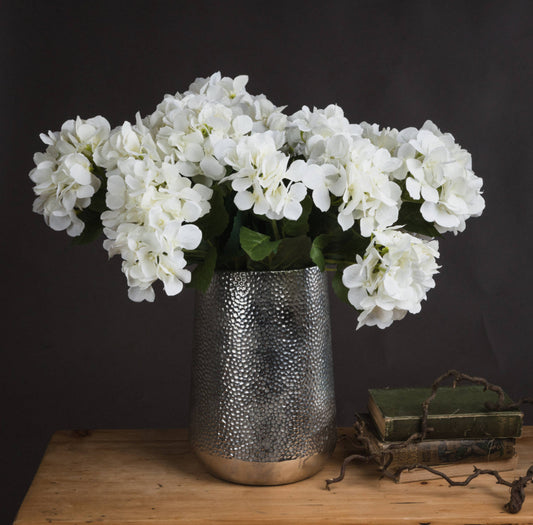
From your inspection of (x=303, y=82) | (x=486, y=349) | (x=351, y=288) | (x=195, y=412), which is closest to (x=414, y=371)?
(x=486, y=349)

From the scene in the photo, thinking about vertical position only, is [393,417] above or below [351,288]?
below

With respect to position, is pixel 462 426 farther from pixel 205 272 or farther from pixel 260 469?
pixel 205 272

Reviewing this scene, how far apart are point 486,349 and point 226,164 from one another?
134 cm

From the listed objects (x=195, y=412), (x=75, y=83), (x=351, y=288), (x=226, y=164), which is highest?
(x=75, y=83)

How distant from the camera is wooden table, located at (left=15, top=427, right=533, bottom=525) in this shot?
1223 millimetres

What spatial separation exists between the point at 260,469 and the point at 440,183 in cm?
54

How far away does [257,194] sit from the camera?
1.08 meters

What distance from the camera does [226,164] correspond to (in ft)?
3.76

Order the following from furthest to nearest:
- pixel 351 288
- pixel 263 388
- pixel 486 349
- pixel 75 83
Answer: pixel 486 349, pixel 75 83, pixel 263 388, pixel 351 288

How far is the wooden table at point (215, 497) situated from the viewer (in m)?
1.22

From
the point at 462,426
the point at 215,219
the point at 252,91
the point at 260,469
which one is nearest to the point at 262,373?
the point at 260,469

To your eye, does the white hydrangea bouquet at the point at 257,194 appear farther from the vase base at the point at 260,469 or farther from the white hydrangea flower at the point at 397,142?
the vase base at the point at 260,469

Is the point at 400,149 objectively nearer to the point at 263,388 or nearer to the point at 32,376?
the point at 263,388

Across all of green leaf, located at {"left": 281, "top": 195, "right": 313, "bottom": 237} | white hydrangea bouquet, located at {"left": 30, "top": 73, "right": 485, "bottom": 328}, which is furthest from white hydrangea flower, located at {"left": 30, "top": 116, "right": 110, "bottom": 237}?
green leaf, located at {"left": 281, "top": 195, "right": 313, "bottom": 237}
